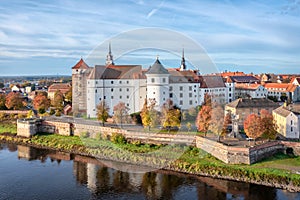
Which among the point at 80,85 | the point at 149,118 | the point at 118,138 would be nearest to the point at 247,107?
the point at 149,118

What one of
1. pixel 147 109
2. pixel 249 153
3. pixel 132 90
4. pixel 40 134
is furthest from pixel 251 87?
pixel 40 134

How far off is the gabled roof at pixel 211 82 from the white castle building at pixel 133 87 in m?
0.29

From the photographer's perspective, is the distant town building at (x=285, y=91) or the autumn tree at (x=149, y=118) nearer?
the autumn tree at (x=149, y=118)

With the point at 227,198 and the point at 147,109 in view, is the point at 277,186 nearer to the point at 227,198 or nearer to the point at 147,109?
the point at 227,198

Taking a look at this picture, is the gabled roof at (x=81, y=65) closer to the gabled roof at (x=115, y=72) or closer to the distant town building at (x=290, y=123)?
the gabled roof at (x=115, y=72)

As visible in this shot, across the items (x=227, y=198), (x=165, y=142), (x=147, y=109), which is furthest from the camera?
(x=147, y=109)

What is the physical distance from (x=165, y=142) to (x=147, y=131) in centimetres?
159

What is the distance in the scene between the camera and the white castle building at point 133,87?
25.1 m

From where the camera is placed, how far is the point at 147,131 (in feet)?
67.3

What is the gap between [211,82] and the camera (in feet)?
97.3

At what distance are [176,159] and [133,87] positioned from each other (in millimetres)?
10797

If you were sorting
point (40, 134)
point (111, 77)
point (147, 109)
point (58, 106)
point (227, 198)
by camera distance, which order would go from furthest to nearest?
1. point (58, 106)
2. point (111, 77)
3. point (40, 134)
4. point (147, 109)
5. point (227, 198)

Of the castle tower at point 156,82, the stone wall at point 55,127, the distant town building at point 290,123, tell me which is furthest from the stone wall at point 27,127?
the distant town building at point 290,123

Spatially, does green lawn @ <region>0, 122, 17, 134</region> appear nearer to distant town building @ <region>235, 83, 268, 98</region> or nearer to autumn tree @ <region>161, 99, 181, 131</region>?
autumn tree @ <region>161, 99, 181, 131</region>
